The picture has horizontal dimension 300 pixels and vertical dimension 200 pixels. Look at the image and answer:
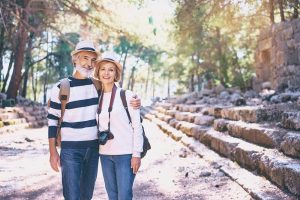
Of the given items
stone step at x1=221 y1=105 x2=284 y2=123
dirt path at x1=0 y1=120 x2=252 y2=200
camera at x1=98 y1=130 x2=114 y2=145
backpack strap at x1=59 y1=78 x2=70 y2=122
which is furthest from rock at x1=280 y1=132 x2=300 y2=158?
backpack strap at x1=59 y1=78 x2=70 y2=122

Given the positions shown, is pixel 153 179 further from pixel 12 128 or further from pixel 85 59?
pixel 12 128

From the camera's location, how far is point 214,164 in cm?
606

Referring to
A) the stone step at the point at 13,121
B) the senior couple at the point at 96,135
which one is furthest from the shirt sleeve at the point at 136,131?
the stone step at the point at 13,121

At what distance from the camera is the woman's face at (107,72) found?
310 centimetres

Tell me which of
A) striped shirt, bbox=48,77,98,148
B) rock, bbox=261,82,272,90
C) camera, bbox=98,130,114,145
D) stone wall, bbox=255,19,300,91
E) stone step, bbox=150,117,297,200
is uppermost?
stone wall, bbox=255,19,300,91

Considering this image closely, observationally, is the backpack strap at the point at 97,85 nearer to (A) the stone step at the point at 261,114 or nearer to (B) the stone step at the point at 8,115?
(A) the stone step at the point at 261,114

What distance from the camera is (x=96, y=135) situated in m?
3.09

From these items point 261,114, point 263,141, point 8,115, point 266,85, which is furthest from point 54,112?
point 8,115

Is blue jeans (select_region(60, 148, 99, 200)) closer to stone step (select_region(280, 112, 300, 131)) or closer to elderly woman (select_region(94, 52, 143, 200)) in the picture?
elderly woman (select_region(94, 52, 143, 200))

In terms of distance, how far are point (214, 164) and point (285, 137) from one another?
1728mm

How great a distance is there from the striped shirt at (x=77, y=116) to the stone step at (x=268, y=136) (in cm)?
223

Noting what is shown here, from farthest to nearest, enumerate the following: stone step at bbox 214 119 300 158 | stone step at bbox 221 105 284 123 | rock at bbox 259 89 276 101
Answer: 1. rock at bbox 259 89 276 101
2. stone step at bbox 221 105 284 123
3. stone step at bbox 214 119 300 158

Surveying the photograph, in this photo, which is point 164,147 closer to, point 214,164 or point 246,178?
point 214,164

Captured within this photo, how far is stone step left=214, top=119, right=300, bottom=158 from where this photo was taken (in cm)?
425
